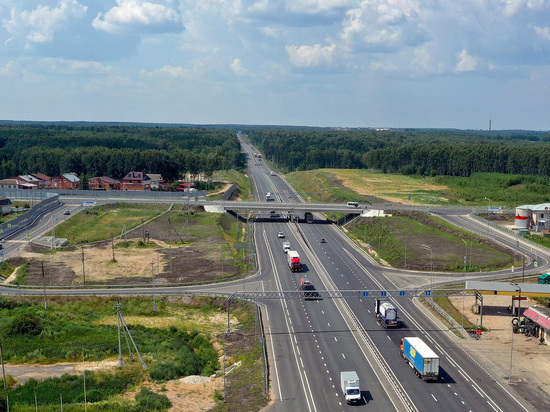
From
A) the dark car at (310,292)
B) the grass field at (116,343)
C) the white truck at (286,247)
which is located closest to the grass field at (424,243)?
the white truck at (286,247)

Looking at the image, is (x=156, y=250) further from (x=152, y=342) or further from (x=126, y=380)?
(x=126, y=380)

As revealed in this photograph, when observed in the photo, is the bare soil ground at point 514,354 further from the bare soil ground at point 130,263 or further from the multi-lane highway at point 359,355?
the bare soil ground at point 130,263

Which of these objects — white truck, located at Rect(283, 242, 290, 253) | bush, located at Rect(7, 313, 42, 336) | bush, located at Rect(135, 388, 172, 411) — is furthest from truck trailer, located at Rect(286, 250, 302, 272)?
bush, located at Rect(135, 388, 172, 411)

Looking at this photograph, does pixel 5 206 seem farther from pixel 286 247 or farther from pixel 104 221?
pixel 286 247

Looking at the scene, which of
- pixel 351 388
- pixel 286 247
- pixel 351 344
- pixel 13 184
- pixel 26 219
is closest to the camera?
pixel 351 388

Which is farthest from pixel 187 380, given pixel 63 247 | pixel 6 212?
pixel 6 212

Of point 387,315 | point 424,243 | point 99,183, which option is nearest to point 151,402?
point 387,315
